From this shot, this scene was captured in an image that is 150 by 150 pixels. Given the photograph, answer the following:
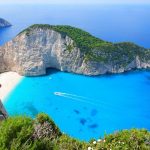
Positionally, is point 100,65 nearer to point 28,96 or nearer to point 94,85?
point 94,85

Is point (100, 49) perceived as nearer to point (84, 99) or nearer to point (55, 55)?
point (55, 55)

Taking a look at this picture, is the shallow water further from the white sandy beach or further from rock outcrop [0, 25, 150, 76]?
rock outcrop [0, 25, 150, 76]

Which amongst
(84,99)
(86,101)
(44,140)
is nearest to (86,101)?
(86,101)

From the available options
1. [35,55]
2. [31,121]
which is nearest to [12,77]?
[35,55]

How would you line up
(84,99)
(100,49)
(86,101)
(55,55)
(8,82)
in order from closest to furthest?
(86,101)
(84,99)
(8,82)
(55,55)
(100,49)

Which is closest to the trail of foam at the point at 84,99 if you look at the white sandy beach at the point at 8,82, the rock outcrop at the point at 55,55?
the white sandy beach at the point at 8,82

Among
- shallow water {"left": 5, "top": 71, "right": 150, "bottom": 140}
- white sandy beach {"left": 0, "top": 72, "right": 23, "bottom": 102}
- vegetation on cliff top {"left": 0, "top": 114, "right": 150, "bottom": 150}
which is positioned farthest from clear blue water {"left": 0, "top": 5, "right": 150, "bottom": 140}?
vegetation on cliff top {"left": 0, "top": 114, "right": 150, "bottom": 150}
